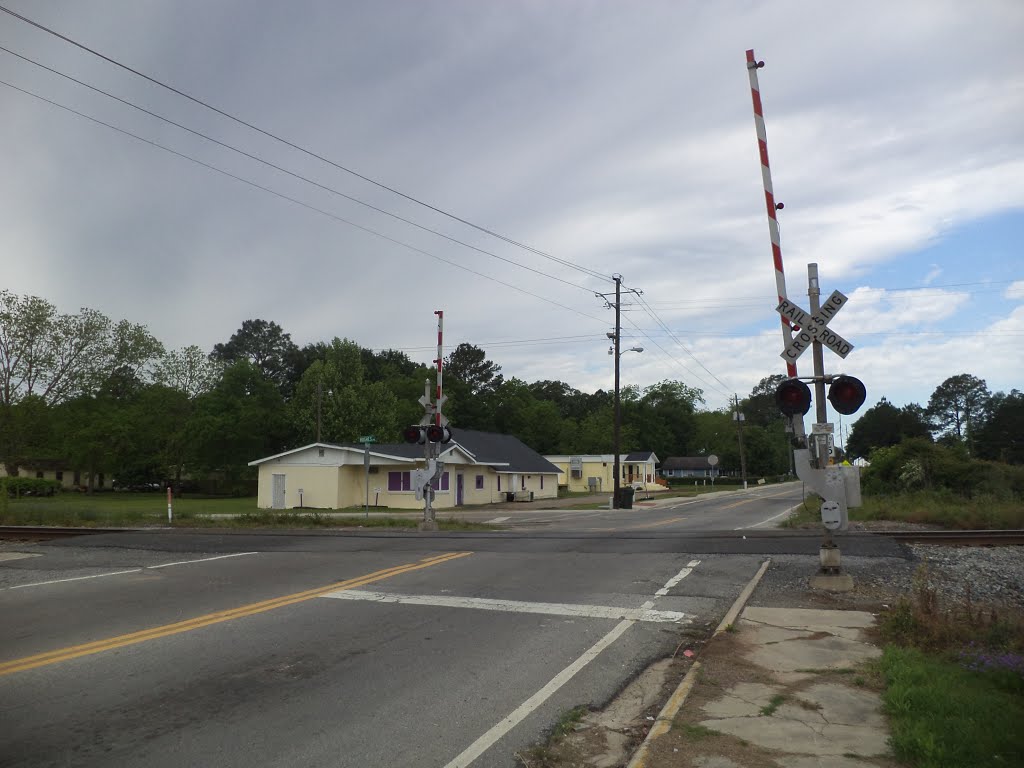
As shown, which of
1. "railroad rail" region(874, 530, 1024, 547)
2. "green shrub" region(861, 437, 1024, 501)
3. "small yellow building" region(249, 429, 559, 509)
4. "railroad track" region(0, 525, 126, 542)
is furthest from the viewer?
"small yellow building" region(249, 429, 559, 509)

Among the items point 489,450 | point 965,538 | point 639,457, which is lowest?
point 965,538

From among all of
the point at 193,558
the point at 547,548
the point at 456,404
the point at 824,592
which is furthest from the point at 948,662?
the point at 456,404

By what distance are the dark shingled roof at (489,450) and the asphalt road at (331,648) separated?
1101 inches

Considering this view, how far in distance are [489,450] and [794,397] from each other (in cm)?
4135

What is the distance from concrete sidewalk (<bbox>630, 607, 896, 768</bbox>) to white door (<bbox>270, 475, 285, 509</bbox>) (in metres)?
38.2

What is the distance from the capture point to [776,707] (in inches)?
210

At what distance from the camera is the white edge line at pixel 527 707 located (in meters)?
4.69

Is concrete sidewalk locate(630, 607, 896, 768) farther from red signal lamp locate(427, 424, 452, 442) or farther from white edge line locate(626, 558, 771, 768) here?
red signal lamp locate(427, 424, 452, 442)

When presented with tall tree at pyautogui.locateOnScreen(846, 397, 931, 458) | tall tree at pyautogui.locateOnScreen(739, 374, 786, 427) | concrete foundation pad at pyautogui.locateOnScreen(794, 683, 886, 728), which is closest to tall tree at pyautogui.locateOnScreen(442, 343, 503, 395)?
tall tree at pyautogui.locateOnScreen(846, 397, 931, 458)

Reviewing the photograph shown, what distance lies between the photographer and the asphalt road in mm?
4965

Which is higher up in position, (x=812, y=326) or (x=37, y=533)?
(x=812, y=326)

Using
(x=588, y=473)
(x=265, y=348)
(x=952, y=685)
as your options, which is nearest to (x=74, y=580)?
(x=952, y=685)

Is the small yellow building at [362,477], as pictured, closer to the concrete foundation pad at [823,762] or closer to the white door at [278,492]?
the white door at [278,492]

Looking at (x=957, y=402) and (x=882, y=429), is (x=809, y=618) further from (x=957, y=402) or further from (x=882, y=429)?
(x=957, y=402)
